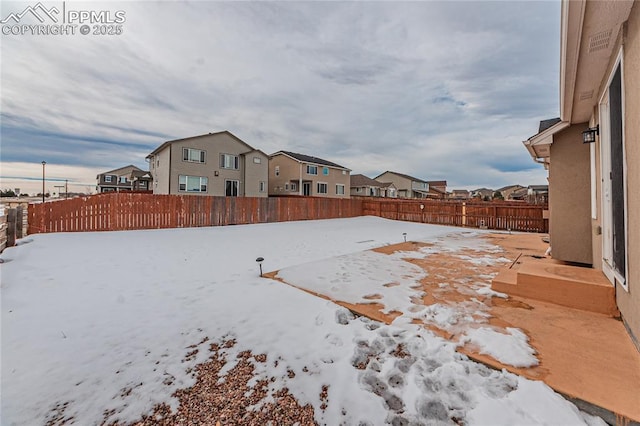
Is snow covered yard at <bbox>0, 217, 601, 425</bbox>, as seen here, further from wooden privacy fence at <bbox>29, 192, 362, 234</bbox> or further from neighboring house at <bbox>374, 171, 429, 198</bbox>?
neighboring house at <bbox>374, 171, 429, 198</bbox>

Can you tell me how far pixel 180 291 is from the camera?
353 centimetres

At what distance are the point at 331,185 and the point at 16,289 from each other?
84.9 ft

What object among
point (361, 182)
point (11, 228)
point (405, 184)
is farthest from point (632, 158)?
point (405, 184)

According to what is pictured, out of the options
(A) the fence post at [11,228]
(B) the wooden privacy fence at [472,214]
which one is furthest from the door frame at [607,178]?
(A) the fence post at [11,228]

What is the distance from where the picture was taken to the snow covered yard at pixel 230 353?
4.90ft

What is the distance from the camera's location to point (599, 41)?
2.42m

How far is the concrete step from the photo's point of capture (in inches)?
107

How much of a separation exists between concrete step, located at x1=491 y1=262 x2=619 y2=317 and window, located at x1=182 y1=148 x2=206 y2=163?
790 inches

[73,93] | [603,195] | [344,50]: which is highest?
[344,50]

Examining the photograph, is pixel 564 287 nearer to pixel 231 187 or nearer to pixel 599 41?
pixel 599 41

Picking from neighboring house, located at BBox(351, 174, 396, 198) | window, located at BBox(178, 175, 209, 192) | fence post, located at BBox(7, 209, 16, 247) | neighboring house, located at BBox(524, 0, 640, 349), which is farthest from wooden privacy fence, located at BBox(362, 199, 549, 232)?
neighboring house, located at BBox(351, 174, 396, 198)

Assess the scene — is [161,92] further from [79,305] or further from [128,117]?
[79,305]

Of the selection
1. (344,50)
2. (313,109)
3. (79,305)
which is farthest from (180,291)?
(313,109)

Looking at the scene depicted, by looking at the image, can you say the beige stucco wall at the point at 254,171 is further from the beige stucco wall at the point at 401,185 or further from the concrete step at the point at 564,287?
the beige stucco wall at the point at 401,185
